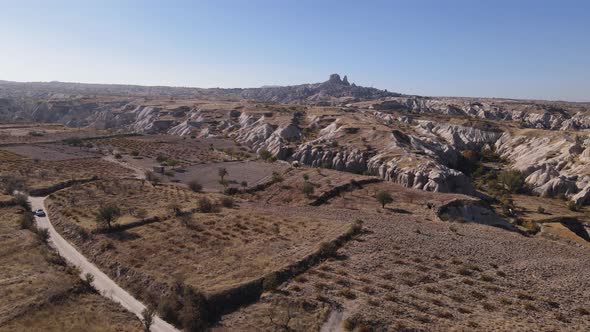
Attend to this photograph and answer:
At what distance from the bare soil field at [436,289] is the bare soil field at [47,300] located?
7.34m

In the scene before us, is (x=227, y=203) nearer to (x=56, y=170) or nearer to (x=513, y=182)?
(x=56, y=170)

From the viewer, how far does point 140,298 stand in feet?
89.5

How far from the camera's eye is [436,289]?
24828mm

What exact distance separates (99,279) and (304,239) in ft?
51.0

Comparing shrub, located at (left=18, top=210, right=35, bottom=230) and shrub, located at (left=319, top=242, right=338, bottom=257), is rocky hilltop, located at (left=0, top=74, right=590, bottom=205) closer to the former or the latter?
shrub, located at (left=319, top=242, right=338, bottom=257)

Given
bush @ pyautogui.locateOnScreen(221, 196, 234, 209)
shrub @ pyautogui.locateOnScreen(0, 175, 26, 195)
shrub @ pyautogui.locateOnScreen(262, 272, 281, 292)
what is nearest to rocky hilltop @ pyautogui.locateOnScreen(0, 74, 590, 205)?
bush @ pyautogui.locateOnScreen(221, 196, 234, 209)

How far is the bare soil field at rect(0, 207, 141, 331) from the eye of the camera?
76.6 feet

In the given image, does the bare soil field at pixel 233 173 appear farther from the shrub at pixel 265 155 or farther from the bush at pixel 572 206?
the bush at pixel 572 206

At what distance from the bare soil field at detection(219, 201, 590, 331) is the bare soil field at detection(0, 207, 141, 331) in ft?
24.1

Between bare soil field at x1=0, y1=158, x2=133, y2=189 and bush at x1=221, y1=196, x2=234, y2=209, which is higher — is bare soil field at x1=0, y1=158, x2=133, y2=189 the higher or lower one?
the lower one

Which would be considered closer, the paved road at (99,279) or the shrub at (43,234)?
the paved road at (99,279)

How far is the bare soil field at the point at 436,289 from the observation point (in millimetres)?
21766

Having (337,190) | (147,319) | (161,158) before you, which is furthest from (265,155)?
(147,319)

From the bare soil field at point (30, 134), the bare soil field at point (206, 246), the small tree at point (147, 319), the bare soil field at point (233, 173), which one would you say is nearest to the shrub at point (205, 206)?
the bare soil field at point (206, 246)
